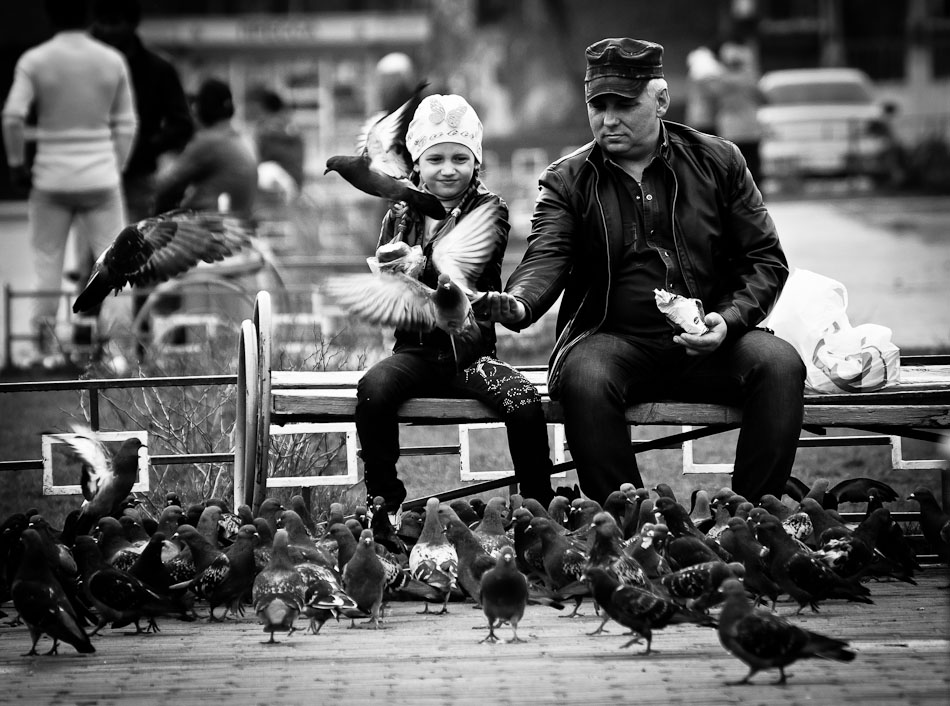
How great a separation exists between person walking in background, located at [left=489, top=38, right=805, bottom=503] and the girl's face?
0.34 metres

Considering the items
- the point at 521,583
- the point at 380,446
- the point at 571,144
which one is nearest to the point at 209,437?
the point at 380,446

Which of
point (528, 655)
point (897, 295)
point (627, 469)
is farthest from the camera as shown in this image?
point (897, 295)

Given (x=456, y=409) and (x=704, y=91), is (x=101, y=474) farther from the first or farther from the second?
(x=704, y=91)

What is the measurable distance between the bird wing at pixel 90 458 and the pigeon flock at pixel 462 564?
0.69 metres

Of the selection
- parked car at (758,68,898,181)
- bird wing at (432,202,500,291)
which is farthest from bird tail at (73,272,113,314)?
parked car at (758,68,898,181)

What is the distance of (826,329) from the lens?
22.6 feet

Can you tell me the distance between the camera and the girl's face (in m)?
6.80

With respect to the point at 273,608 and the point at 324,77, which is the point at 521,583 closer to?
the point at 273,608

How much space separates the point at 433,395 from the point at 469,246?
63 centimetres

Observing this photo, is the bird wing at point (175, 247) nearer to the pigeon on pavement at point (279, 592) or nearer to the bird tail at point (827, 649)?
the pigeon on pavement at point (279, 592)

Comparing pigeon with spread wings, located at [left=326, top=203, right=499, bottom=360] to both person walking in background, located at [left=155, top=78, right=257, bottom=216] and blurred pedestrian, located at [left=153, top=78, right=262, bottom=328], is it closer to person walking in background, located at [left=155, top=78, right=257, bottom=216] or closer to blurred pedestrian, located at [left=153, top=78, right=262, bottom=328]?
blurred pedestrian, located at [left=153, top=78, right=262, bottom=328]

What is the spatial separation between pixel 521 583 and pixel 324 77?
1621 inches

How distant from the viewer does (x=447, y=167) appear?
6793 millimetres

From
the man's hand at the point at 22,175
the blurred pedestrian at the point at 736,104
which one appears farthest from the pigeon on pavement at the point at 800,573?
the blurred pedestrian at the point at 736,104
